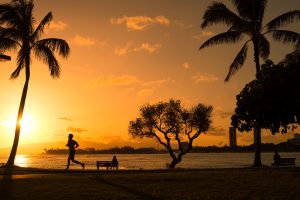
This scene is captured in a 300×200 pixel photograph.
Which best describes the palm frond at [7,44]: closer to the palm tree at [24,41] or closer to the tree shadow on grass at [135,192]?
the palm tree at [24,41]

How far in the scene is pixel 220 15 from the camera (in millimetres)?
37781

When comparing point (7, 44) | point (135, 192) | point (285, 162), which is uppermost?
point (7, 44)

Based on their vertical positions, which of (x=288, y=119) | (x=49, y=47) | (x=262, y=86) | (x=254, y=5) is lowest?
(x=288, y=119)

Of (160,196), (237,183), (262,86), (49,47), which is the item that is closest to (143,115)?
(49,47)

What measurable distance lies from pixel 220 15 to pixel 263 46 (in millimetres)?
4860

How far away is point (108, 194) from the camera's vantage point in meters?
14.4

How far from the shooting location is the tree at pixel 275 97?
24.7 meters

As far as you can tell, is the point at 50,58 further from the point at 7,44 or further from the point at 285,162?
the point at 285,162

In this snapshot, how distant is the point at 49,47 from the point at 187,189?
2286 cm

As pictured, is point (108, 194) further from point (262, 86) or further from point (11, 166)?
point (11, 166)

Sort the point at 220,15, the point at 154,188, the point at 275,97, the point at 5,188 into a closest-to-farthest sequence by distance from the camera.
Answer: the point at 5,188, the point at 154,188, the point at 275,97, the point at 220,15

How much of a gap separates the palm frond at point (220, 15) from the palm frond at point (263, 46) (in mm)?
2521

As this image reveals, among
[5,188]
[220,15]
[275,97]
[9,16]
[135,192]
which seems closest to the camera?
[135,192]

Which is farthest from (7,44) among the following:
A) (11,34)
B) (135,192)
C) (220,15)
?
(135,192)
